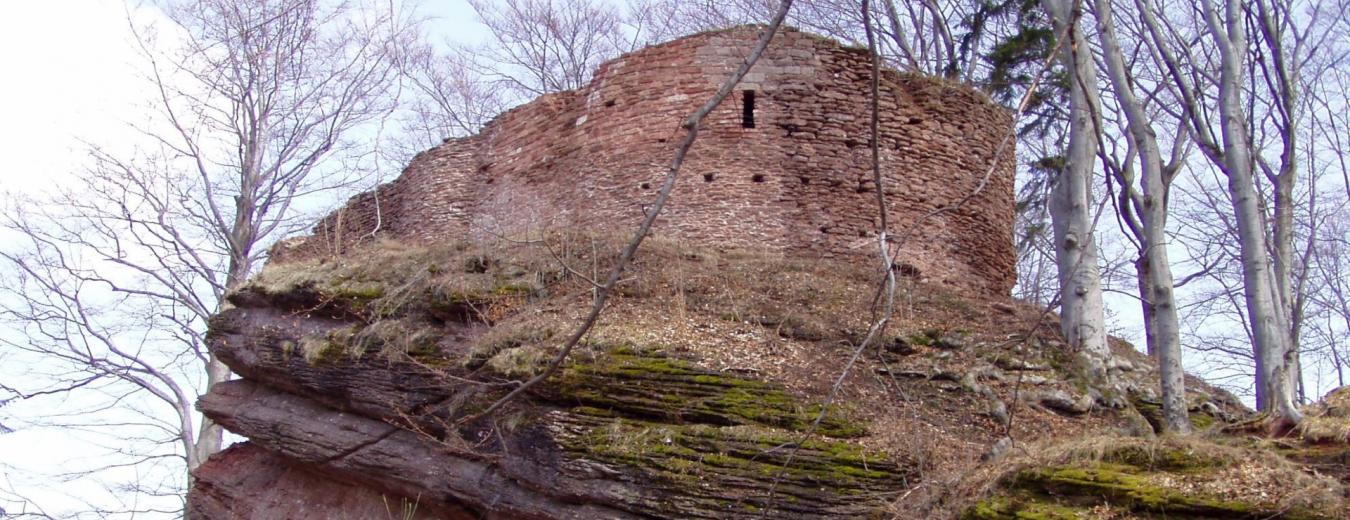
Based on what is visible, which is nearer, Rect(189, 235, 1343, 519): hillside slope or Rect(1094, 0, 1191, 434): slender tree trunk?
Rect(189, 235, 1343, 519): hillside slope

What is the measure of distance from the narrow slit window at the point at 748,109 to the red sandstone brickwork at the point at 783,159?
0.04m

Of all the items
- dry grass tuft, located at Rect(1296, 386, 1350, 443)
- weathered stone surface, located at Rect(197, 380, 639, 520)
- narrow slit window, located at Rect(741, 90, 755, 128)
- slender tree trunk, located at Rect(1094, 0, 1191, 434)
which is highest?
narrow slit window, located at Rect(741, 90, 755, 128)

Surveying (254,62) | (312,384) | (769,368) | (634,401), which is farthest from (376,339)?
(254,62)

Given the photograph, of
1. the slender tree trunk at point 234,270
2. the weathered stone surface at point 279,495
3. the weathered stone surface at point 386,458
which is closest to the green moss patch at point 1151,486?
the weathered stone surface at point 386,458

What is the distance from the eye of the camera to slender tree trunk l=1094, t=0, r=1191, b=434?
846 centimetres

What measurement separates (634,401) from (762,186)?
→ 4012 mm

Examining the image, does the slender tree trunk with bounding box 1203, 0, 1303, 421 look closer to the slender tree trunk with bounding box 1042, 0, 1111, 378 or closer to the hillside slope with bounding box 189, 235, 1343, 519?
the hillside slope with bounding box 189, 235, 1343, 519

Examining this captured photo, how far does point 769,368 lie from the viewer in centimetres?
859

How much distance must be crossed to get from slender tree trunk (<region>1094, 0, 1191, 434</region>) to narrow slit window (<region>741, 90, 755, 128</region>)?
359 centimetres

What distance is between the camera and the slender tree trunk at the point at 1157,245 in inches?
333

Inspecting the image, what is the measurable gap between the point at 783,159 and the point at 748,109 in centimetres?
73

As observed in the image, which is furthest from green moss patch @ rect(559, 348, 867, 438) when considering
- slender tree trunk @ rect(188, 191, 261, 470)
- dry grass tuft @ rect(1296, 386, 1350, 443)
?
slender tree trunk @ rect(188, 191, 261, 470)

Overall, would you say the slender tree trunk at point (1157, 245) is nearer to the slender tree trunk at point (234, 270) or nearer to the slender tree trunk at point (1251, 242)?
the slender tree trunk at point (1251, 242)

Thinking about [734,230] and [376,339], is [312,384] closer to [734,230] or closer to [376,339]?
[376,339]
